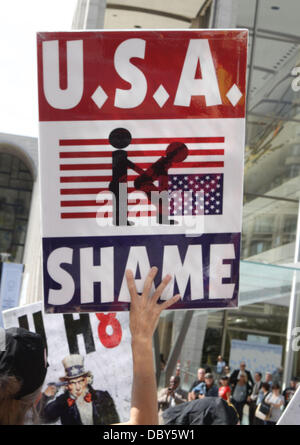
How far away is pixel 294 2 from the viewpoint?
12703 millimetres

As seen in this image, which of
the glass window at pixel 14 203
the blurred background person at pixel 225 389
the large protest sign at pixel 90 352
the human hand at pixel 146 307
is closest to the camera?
the human hand at pixel 146 307

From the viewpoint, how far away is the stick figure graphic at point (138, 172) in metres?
2.21

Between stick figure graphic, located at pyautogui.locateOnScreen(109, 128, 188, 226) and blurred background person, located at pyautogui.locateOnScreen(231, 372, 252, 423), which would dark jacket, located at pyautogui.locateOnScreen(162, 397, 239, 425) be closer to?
stick figure graphic, located at pyautogui.locateOnScreen(109, 128, 188, 226)

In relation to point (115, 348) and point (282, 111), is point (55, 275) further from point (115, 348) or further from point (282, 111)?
point (282, 111)

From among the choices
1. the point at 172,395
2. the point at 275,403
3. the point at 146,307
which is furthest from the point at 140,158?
the point at 275,403

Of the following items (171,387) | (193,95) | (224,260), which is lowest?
(171,387)

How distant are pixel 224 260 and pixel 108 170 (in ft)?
1.52

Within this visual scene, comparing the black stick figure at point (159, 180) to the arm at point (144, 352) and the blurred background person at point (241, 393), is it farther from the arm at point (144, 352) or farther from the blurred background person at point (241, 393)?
the blurred background person at point (241, 393)

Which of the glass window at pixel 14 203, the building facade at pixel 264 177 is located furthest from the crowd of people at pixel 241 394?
the glass window at pixel 14 203

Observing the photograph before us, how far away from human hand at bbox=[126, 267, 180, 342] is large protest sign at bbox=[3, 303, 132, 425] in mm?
1754

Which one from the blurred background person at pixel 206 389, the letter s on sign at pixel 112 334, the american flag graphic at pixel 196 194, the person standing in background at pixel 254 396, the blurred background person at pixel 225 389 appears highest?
the american flag graphic at pixel 196 194

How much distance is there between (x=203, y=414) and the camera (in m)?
2.62

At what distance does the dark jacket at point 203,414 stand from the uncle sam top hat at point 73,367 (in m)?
1.19
